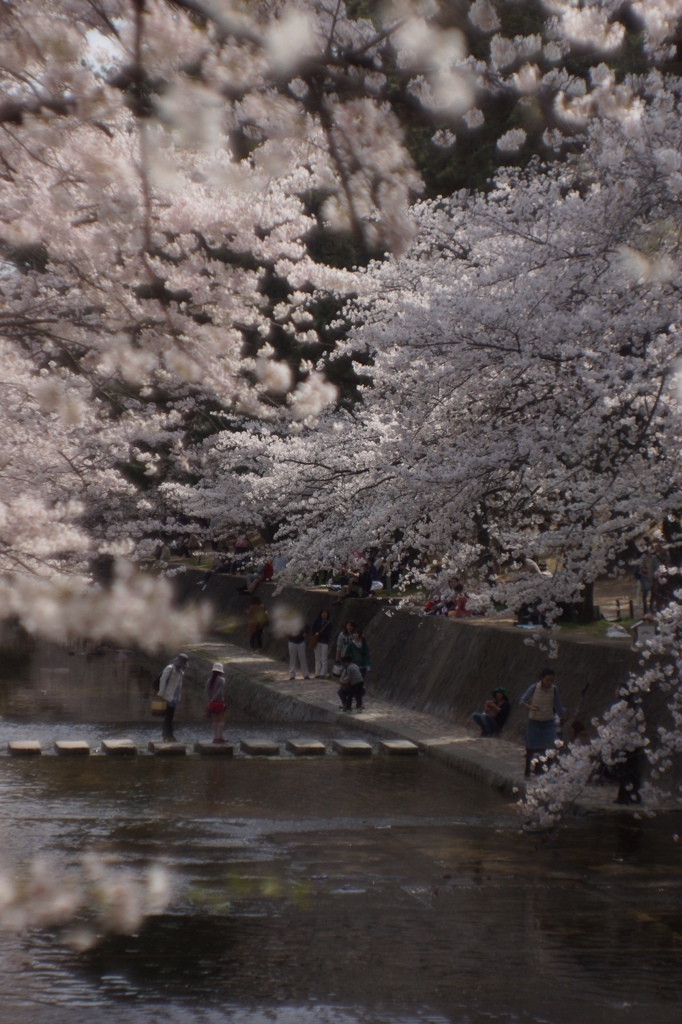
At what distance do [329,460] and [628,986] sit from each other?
14.1 meters

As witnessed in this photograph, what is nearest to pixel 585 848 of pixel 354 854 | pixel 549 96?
pixel 354 854

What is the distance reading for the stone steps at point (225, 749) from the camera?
1895 centimetres

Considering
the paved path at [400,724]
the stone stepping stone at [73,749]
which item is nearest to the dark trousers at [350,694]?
the paved path at [400,724]

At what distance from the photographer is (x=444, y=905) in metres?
10.5

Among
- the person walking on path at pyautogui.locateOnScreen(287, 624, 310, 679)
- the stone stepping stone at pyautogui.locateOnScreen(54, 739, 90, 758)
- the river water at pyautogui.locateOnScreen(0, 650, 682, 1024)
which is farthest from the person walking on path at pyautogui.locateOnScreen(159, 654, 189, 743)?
the person walking on path at pyautogui.locateOnScreen(287, 624, 310, 679)

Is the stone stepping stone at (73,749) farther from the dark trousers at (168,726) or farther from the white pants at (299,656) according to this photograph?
the white pants at (299,656)

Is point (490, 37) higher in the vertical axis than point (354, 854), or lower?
higher

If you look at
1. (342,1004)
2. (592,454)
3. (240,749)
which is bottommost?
(342,1004)

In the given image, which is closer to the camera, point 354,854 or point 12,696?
point 354,854

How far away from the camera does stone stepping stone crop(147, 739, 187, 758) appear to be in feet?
63.1

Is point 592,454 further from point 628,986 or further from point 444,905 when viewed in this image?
point 628,986

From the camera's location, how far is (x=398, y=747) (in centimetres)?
1886

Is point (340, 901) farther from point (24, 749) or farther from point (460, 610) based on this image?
point (460, 610)

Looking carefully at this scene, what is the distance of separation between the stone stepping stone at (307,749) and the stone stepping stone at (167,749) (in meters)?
1.59
